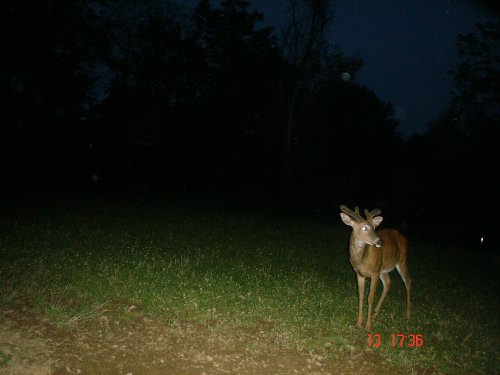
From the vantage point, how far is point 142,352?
5.12 metres

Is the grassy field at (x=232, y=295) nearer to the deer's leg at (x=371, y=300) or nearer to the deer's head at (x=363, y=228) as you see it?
the deer's leg at (x=371, y=300)

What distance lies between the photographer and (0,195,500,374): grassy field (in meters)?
5.79

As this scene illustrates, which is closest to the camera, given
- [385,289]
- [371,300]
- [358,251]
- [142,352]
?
[142,352]

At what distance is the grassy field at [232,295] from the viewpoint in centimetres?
579

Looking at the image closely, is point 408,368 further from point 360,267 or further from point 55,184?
point 55,184

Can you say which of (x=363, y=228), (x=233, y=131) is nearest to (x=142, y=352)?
(x=363, y=228)

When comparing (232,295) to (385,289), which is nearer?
(232,295)

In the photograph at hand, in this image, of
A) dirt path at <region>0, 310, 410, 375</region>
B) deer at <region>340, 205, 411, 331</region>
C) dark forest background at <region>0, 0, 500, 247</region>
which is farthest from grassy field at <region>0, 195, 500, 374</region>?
dark forest background at <region>0, 0, 500, 247</region>

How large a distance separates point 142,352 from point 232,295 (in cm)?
238

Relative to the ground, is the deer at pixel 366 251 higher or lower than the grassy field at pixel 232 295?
higher

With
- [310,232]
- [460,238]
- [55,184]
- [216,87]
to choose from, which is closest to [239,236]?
[310,232]

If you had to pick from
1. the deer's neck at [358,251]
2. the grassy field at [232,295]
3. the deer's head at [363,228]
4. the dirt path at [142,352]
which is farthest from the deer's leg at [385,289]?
the dirt path at [142,352]

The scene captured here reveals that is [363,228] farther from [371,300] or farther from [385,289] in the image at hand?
[385,289]

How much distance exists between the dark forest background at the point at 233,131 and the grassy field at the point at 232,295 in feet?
36.7
